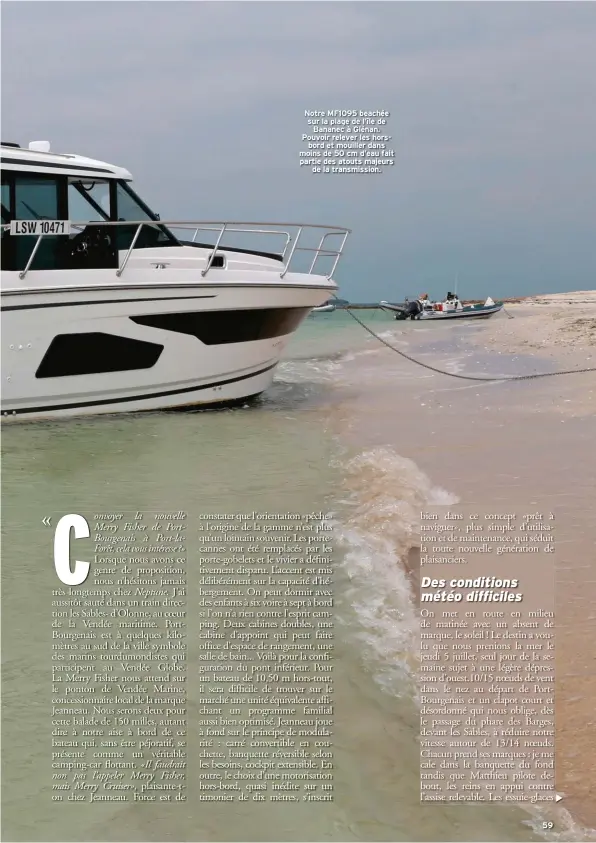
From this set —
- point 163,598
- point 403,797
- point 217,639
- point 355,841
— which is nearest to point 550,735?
point 403,797

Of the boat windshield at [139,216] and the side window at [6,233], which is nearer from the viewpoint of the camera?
the side window at [6,233]

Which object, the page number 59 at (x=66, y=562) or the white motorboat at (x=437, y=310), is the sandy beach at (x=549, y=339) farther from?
the page number 59 at (x=66, y=562)

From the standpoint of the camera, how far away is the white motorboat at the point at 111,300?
9.81 metres

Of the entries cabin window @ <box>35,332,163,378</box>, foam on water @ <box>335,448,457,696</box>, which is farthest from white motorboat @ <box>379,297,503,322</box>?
foam on water @ <box>335,448,457,696</box>

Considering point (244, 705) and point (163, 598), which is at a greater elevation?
point (163, 598)

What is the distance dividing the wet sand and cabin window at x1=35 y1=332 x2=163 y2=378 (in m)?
2.57

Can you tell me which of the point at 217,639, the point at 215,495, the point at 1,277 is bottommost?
the point at 217,639

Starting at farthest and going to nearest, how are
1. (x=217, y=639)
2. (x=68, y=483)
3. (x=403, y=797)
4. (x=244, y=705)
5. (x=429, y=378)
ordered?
(x=429, y=378) → (x=68, y=483) → (x=217, y=639) → (x=244, y=705) → (x=403, y=797)

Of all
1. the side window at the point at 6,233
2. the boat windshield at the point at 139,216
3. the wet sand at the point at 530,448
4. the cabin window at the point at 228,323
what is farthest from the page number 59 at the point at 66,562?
the boat windshield at the point at 139,216

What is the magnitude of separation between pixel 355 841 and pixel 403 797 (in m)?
0.31

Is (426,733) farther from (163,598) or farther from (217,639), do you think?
(163,598)

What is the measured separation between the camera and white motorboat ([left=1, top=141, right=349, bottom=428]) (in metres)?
9.81

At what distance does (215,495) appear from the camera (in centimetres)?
664

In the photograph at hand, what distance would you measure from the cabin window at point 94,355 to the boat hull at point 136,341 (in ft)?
0.04
